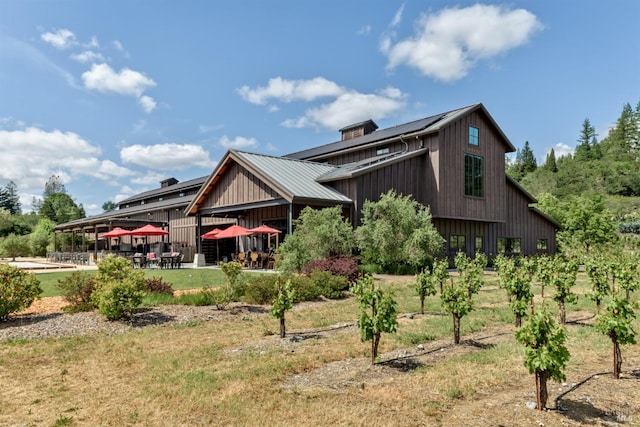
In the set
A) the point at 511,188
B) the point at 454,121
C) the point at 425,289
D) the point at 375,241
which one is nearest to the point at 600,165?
the point at 511,188

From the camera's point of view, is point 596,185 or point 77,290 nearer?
point 77,290

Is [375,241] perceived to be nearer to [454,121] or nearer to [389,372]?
[454,121]

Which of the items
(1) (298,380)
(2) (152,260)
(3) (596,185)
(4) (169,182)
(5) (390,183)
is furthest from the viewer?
(3) (596,185)

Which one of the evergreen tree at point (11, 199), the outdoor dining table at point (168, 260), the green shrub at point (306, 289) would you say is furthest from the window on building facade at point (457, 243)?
the evergreen tree at point (11, 199)

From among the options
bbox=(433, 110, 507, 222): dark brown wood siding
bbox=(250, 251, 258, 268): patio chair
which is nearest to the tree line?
bbox=(250, 251, 258, 268): patio chair

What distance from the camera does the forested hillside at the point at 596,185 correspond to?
30.3 m

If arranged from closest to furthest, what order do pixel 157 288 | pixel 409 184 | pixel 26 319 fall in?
1. pixel 26 319
2. pixel 157 288
3. pixel 409 184

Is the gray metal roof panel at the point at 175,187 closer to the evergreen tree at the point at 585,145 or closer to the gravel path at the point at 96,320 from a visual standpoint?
the gravel path at the point at 96,320

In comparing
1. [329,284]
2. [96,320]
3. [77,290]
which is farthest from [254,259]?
[96,320]

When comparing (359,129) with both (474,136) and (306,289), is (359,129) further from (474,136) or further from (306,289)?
(306,289)

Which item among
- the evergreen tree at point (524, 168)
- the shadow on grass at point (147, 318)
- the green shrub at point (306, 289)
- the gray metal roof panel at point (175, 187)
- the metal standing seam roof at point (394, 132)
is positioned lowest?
the shadow on grass at point (147, 318)

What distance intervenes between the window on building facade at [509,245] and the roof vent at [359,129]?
494 inches

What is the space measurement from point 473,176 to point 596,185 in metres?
66.5

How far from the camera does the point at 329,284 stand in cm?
1355
